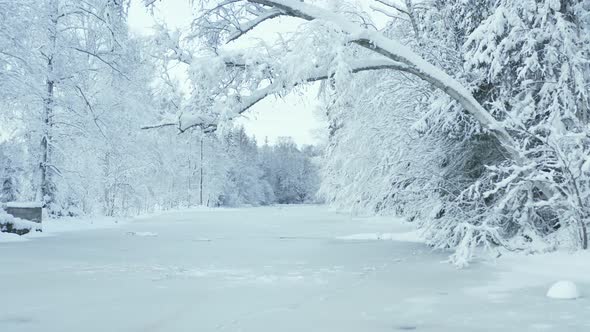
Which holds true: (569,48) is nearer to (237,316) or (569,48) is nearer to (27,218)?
(237,316)

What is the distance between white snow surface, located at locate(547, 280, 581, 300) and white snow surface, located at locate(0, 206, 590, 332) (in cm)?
10

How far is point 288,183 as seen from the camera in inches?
3821

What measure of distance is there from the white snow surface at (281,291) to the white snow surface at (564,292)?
0.33 feet

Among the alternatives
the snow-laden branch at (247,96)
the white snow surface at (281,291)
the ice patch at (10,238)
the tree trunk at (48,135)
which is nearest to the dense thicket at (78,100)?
the tree trunk at (48,135)

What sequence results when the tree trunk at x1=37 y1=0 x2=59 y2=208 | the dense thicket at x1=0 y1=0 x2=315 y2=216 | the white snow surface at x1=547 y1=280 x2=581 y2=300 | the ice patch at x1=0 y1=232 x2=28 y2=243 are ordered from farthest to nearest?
1. the tree trunk at x1=37 y1=0 x2=59 y2=208
2. the ice patch at x1=0 y1=232 x2=28 y2=243
3. the dense thicket at x1=0 y1=0 x2=315 y2=216
4. the white snow surface at x1=547 y1=280 x2=581 y2=300

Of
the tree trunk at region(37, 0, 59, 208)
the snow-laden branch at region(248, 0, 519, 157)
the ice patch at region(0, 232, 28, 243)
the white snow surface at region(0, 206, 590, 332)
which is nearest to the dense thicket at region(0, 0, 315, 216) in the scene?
the tree trunk at region(37, 0, 59, 208)

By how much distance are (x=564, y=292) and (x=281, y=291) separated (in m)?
3.19

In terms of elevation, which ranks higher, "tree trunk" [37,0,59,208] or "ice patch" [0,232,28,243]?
"tree trunk" [37,0,59,208]

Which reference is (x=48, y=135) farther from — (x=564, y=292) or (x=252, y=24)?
(x=564, y=292)

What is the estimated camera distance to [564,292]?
252 inches

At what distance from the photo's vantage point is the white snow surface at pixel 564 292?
6.36 metres

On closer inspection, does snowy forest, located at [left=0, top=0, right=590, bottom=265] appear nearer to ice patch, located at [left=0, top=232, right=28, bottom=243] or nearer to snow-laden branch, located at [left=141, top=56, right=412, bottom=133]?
snow-laden branch, located at [left=141, top=56, right=412, bottom=133]

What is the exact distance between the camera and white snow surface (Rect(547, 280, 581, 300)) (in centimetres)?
636

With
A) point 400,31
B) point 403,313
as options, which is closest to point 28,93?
point 400,31
